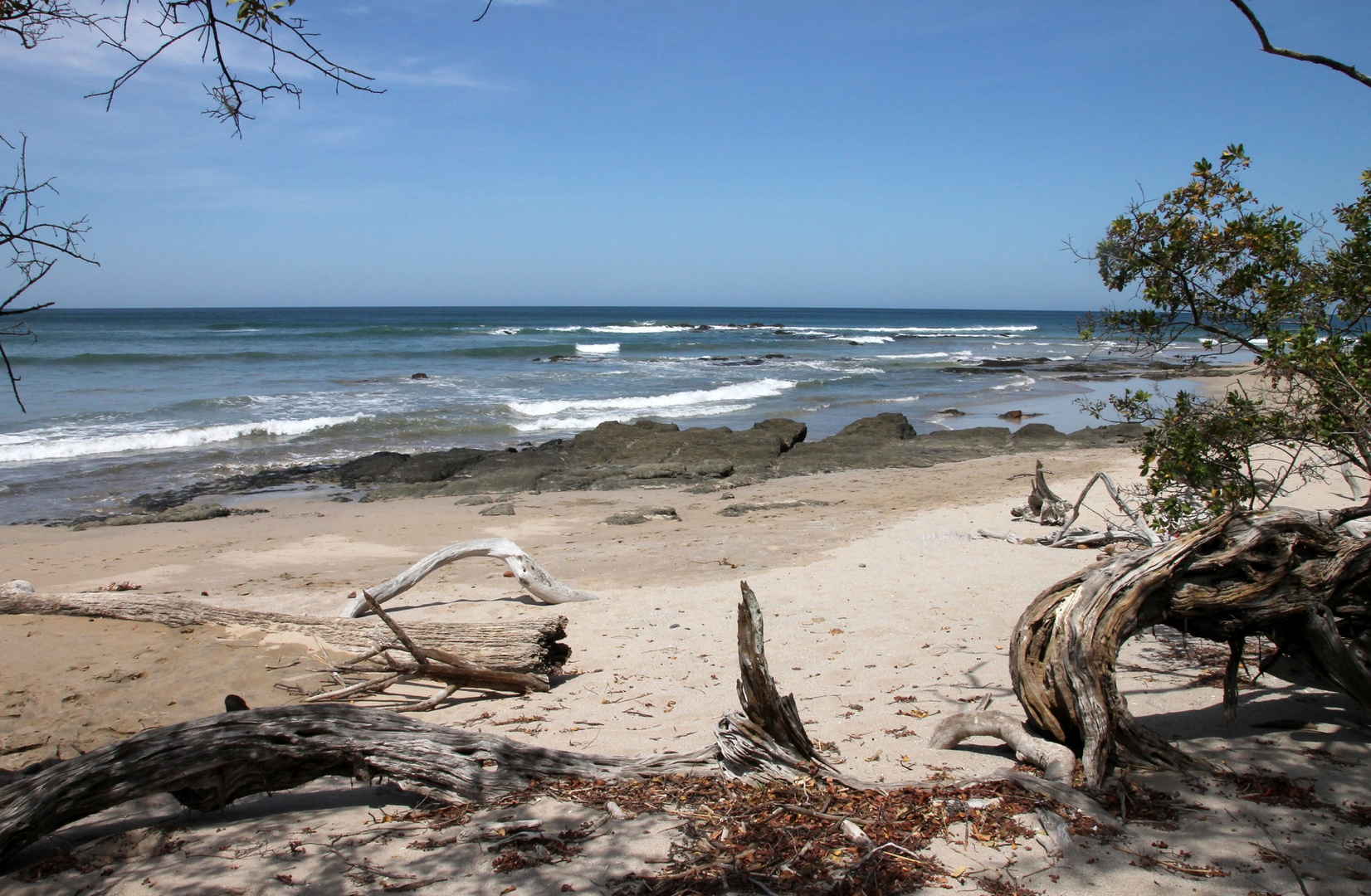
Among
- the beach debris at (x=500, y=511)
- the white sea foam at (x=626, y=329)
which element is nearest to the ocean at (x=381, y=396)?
the beach debris at (x=500, y=511)

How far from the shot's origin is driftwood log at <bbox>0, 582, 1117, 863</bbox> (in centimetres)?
293

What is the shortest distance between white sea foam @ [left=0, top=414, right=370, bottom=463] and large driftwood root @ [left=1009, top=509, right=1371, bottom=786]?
59.3ft

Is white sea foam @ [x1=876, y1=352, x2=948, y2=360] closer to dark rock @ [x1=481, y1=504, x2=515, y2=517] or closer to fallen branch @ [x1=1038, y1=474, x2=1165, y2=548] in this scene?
dark rock @ [x1=481, y1=504, x2=515, y2=517]

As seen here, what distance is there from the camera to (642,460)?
617 inches

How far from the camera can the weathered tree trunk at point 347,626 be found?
5.14 m

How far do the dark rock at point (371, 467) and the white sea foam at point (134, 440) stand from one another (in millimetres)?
4382

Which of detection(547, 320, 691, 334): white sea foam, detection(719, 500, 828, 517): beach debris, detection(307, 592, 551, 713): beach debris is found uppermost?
detection(547, 320, 691, 334): white sea foam

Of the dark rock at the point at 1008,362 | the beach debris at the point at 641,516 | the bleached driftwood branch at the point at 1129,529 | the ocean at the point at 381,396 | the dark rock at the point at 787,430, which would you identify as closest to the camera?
the bleached driftwood branch at the point at 1129,529

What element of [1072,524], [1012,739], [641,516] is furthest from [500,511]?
[1012,739]

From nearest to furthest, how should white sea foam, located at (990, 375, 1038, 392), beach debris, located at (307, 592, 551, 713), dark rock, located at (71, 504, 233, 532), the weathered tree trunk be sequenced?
beach debris, located at (307, 592, 551, 713), the weathered tree trunk, dark rock, located at (71, 504, 233, 532), white sea foam, located at (990, 375, 1038, 392)

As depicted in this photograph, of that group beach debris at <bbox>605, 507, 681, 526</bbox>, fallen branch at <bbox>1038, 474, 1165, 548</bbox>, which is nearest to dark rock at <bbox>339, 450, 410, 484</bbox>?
beach debris at <bbox>605, 507, 681, 526</bbox>

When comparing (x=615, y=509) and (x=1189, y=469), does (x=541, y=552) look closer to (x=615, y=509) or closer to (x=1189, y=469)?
(x=615, y=509)

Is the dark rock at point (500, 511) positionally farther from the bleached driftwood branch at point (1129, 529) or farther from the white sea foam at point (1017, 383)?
the white sea foam at point (1017, 383)

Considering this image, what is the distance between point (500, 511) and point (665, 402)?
1463cm
